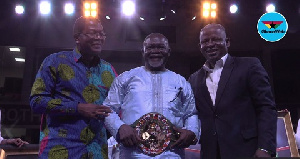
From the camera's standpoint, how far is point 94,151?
2438 millimetres

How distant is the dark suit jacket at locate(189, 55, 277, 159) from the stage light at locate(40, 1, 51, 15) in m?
6.45

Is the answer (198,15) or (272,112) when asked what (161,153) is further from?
(198,15)

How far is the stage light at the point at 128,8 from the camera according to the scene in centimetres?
791

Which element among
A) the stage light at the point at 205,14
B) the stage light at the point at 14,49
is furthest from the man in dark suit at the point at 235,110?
the stage light at the point at 14,49

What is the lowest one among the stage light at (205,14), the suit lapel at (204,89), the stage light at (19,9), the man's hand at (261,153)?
the man's hand at (261,153)

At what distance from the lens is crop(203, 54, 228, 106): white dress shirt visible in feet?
8.99

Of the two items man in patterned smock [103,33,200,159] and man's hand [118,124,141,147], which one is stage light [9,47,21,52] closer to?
man in patterned smock [103,33,200,159]

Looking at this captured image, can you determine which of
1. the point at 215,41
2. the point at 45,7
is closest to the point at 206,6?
the point at 45,7

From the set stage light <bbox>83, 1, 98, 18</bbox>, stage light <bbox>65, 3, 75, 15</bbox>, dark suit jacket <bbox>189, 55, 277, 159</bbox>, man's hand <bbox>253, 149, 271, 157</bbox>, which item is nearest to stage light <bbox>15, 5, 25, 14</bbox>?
stage light <bbox>65, 3, 75, 15</bbox>

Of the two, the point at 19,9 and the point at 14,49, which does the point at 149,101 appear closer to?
the point at 19,9

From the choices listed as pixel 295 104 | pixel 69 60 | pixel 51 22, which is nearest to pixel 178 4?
pixel 51 22

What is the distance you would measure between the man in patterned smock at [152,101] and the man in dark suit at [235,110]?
10.7 inches

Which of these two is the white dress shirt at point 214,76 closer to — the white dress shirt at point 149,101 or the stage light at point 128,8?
the white dress shirt at point 149,101

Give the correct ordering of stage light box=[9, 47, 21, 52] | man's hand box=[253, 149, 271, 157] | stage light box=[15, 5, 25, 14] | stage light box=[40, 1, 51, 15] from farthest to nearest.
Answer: stage light box=[9, 47, 21, 52] → stage light box=[15, 5, 25, 14] → stage light box=[40, 1, 51, 15] → man's hand box=[253, 149, 271, 157]
